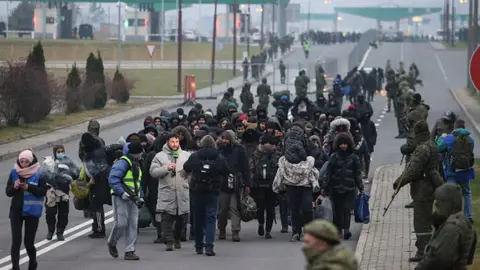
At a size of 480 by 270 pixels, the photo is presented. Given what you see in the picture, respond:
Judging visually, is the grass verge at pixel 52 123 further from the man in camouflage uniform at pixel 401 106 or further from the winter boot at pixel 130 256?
the winter boot at pixel 130 256

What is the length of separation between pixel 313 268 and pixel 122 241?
10665 mm

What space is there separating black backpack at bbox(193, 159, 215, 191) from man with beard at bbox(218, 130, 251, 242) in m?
1.32

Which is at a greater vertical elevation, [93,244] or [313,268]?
[313,268]

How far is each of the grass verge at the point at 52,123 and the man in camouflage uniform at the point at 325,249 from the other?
28222 millimetres

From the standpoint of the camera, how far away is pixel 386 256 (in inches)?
646

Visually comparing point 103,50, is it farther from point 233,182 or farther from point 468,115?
point 233,182

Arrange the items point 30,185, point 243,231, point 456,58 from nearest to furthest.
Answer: point 30,185, point 243,231, point 456,58

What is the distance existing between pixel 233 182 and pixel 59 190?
229cm

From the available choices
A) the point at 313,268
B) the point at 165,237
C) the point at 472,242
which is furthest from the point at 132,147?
the point at 313,268

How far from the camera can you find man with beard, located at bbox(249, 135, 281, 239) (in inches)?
748

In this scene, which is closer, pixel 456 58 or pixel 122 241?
pixel 122 241

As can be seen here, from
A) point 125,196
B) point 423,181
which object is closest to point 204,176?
point 125,196

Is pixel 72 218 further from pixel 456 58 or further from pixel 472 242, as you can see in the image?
pixel 456 58

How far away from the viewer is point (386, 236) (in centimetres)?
1830
